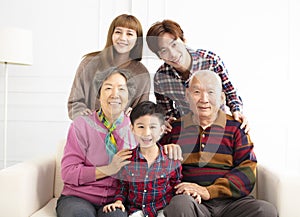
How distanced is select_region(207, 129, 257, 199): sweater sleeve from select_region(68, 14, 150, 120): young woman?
479 mm

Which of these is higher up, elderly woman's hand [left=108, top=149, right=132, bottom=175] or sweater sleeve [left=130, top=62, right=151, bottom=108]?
sweater sleeve [left=130, top=62, right=151, bottom=108]

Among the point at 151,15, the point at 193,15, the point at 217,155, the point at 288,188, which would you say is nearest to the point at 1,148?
the point at 151,15

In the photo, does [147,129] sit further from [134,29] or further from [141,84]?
[134,29]

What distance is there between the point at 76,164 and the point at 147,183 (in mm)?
336

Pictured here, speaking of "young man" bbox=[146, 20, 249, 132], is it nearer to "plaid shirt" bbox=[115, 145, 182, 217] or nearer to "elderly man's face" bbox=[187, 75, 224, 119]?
"elderly man's face" bbox=[187, 75, 224, 119]

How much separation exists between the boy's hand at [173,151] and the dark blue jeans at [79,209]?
312mm

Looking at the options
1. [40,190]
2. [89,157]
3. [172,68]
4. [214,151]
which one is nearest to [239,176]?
[214,151]

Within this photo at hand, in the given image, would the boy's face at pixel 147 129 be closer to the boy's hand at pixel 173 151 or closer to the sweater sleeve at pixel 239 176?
the boy's hand at pixel 173 151

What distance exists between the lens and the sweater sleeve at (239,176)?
1847 mm

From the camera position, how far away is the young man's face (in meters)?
1.93

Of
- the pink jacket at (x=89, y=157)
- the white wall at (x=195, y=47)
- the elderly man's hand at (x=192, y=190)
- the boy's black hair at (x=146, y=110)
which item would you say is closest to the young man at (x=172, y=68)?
the boy's black hair at (x=146, y=110)

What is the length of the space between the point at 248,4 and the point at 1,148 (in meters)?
2.13

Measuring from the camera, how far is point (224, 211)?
1.81 metres

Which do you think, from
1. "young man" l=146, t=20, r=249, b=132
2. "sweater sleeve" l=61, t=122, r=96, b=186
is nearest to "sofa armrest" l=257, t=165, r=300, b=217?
"young man" l=146, t=20, r=249, b=132
